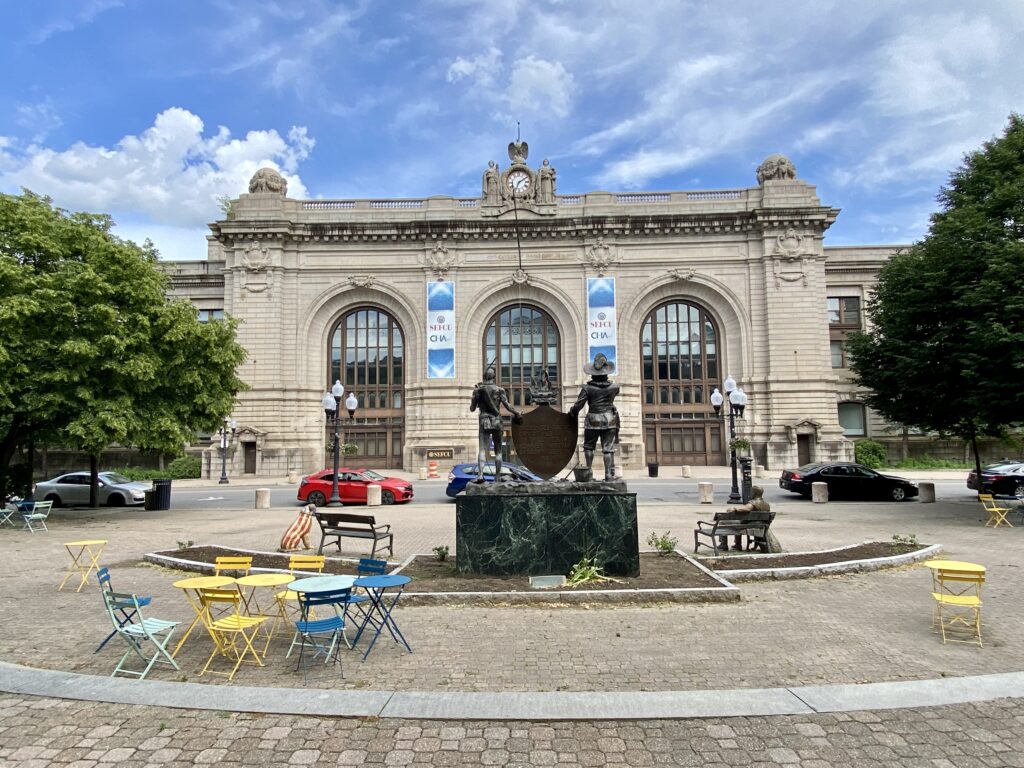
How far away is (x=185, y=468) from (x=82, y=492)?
18223 millimetres

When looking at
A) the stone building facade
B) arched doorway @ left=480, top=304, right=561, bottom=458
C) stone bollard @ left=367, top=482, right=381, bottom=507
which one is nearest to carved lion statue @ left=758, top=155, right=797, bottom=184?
the stone building facade

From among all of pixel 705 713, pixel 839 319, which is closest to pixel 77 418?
pixel 705 713

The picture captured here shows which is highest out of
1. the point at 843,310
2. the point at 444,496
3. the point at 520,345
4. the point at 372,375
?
the point at 843,310

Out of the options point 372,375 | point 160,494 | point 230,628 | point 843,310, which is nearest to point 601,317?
point 372,375

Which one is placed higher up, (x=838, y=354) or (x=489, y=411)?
(x=838, y=354)

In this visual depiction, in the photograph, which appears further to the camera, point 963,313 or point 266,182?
point 266,182

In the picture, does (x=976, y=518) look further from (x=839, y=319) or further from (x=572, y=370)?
(x=839, y=319)

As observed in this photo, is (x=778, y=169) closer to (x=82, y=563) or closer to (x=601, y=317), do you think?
(x=601, y=317)

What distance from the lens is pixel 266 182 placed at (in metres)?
42.5

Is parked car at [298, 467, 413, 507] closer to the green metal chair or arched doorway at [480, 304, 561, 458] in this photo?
the green metal chair

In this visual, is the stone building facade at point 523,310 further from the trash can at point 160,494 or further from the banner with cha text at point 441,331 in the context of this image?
the trash can at point 160,494

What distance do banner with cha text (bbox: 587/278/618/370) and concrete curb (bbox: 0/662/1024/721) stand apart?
36077mm

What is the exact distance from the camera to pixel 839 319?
4753 centimetres

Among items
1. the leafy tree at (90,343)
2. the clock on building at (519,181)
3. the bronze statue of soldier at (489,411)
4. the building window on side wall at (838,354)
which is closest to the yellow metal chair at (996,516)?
the bronze statue of soldier at (489,411)
